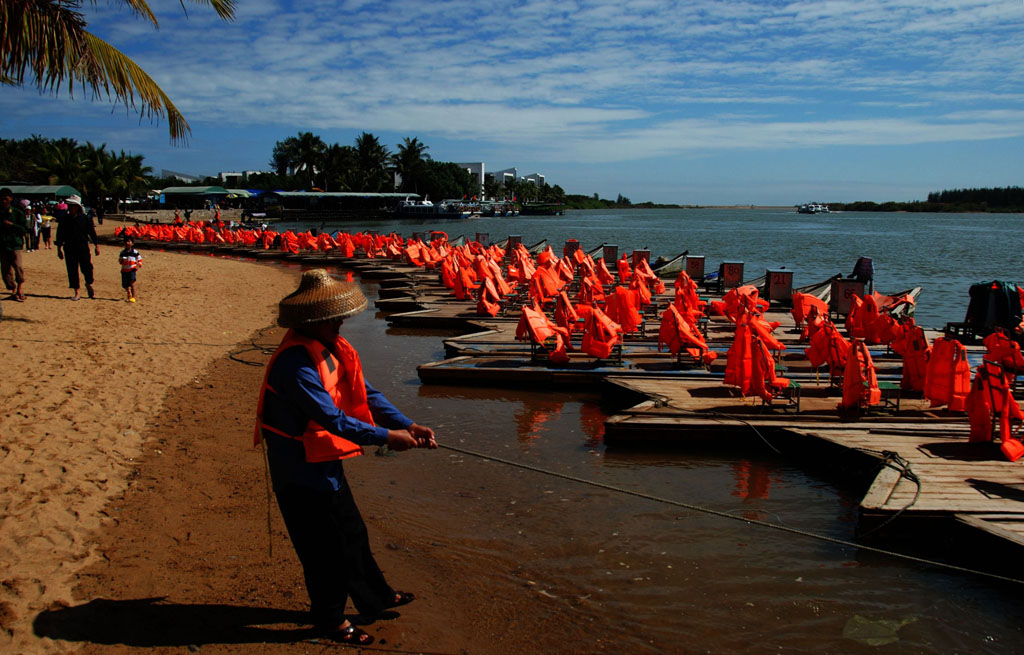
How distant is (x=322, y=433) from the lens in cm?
386

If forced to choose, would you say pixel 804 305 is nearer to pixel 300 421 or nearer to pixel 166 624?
pixel 300 421

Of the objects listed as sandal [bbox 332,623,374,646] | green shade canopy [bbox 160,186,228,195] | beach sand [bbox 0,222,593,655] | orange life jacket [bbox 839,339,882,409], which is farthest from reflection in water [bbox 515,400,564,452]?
green shade canopy [bbox 160,186,228,195]

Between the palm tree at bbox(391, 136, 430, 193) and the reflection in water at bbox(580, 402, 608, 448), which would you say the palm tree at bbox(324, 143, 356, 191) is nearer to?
the palm tree at bbox(391, 136, 430, 193)

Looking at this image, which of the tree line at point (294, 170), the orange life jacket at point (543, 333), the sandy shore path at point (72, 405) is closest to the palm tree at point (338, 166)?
the tree line at point (294, 170)

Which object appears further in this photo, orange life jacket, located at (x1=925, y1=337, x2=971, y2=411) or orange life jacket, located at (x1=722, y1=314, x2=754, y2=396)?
orange life jacket, located at (x1=722, y1=314, x2=754, y2=396)

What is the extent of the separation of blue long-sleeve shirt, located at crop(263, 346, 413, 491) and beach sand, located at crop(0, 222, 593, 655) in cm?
122

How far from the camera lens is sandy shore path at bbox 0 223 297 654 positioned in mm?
5082

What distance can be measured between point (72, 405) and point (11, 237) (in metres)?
6.25

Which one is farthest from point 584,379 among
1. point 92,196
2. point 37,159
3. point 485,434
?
point 37,159

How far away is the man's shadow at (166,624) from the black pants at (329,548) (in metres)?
0.49

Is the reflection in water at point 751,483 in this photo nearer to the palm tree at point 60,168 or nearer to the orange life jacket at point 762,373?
the orange life jacket at point 762,373

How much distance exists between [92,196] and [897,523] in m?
73.0

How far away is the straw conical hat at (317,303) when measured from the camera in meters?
3.93

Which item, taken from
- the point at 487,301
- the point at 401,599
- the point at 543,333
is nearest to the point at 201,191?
the point at 487,301
